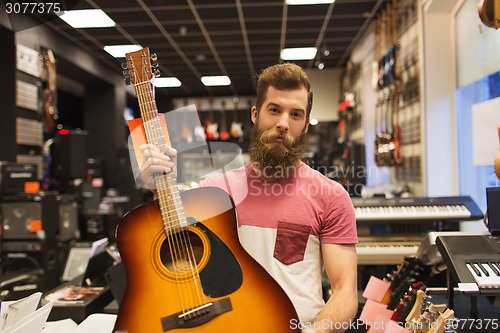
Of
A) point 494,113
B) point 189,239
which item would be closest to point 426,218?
point 494,113

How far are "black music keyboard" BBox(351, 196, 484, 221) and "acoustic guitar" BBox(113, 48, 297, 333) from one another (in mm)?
1725

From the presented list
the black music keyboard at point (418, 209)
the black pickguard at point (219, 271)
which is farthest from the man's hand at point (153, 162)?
the black music keyboard at point (418, 209)

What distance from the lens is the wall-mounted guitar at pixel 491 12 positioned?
87.3 inches

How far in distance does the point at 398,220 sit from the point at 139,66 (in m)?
2.13

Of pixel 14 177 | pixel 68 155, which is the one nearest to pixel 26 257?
pixel 14 177

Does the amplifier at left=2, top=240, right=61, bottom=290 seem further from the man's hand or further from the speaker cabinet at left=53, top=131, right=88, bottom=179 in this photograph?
the man's hand

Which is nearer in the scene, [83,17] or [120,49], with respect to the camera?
[120,49]

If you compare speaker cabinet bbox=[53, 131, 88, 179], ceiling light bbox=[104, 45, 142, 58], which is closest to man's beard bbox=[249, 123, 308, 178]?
ceiling light bbox=[104, 45, 142, 58]

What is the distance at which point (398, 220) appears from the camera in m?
2.85

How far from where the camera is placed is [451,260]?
1571 mm

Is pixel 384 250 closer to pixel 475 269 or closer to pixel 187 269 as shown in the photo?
pixel 475 269

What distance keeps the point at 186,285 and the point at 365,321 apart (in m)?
0.97

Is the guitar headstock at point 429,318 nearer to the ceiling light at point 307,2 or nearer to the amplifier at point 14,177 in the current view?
the amplifier at point 14,177

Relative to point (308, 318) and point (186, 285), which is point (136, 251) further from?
point (308, 318)
